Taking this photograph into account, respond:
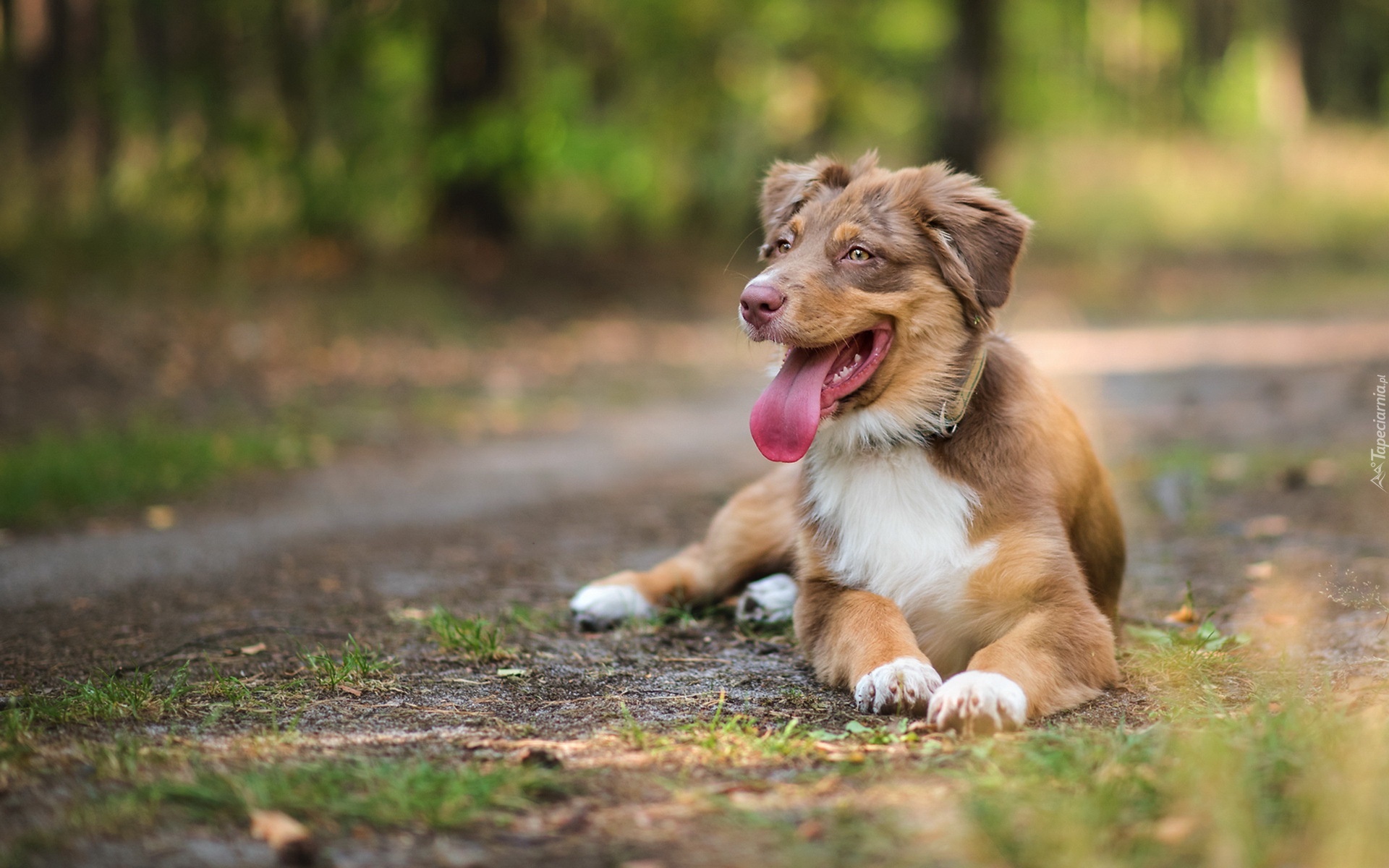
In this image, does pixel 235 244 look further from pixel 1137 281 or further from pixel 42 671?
pixel 1137 281

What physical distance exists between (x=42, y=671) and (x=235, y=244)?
11.6 m

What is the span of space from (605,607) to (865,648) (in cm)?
142

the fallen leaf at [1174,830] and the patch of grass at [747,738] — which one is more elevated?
the fallen leaf at [1174,830]

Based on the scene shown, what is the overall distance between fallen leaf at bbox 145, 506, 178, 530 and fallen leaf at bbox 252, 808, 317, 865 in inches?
184

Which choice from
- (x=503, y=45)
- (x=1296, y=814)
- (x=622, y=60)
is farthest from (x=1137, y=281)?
(x=1296, y=814)

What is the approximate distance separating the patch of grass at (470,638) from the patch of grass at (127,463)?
11.7 feet

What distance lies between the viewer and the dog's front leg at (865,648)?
142 inches

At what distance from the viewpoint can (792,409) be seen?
4.21 meters

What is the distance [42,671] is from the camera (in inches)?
163

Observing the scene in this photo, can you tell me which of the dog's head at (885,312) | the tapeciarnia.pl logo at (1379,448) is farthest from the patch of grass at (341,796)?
the tapeciarnia.pl logo at (1379,448)

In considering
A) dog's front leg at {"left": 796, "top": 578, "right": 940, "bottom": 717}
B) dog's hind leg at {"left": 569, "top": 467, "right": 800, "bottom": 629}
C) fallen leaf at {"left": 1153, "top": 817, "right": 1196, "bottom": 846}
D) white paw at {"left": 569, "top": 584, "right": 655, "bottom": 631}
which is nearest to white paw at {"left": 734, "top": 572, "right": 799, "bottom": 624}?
dog's hind leg at {"left": 569, "top": 467, "right": 800, "bottom": 629}

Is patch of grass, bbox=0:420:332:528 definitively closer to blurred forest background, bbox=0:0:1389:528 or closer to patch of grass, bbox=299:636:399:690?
blurred forest background, bbox=0:0:1389:528

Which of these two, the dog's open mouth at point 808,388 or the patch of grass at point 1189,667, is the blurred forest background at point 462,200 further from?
the patch of grass at point 1189,667

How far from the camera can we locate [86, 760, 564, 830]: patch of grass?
2734 mm
